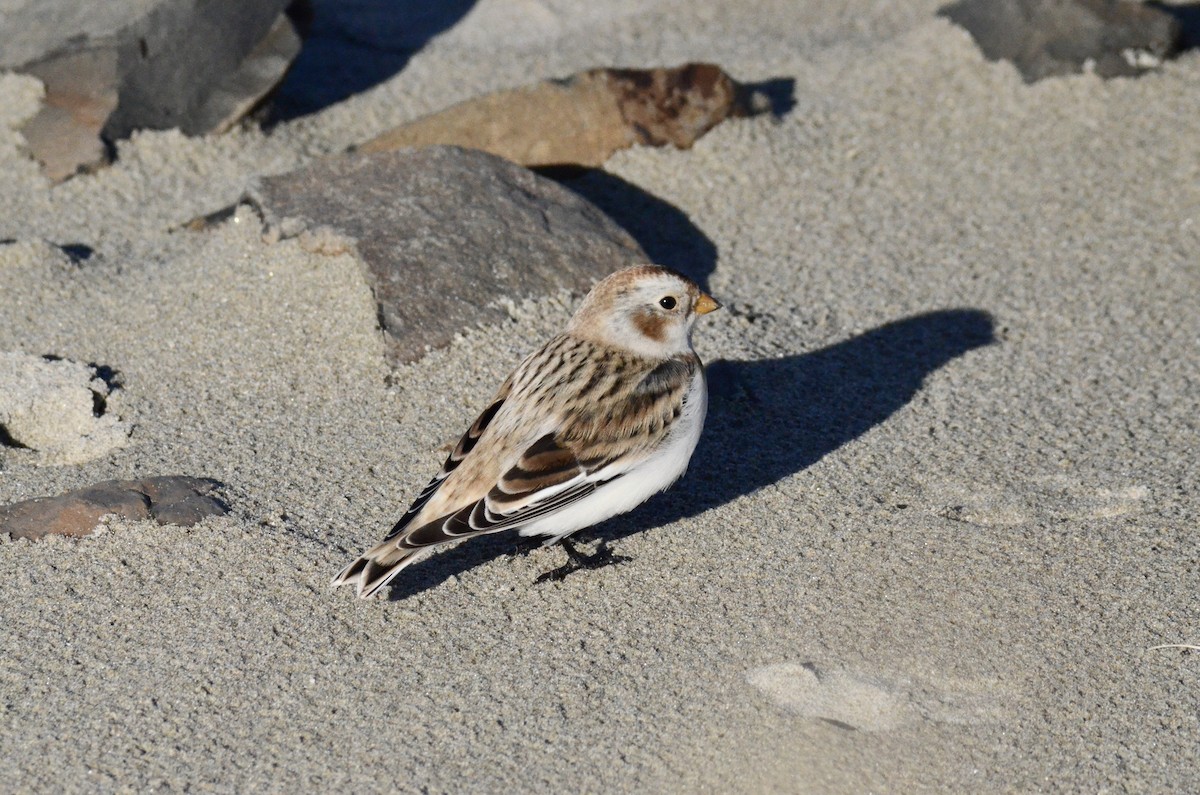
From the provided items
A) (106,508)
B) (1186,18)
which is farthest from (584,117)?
(1186,18)

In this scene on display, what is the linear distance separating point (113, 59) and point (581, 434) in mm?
3199

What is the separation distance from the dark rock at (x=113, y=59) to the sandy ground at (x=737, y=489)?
0.45 feet

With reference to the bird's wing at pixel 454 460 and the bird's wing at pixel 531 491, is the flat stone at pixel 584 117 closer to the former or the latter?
the bird's wing at pixel 454 460

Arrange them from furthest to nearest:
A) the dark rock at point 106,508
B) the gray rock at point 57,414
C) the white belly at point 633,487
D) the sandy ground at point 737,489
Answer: the gray rock at point 57,414 < the dark rock at point 106,508 < the white belly at point 633,487 < the sandy ground at point 737,489

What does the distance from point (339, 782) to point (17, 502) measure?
4.78 feet

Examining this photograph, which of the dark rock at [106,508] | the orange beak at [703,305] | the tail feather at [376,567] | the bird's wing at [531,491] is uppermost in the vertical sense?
the orange beak at [703,305]

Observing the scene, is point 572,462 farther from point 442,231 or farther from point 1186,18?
point 1186,18


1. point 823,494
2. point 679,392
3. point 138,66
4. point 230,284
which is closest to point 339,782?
point 679,392

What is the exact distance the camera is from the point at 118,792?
9.69ft

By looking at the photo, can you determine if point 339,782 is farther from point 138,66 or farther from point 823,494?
point 138,66

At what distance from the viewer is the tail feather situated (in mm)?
3338

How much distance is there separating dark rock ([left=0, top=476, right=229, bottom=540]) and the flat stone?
7.34 ft

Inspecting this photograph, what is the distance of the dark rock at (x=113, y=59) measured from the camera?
570 cm

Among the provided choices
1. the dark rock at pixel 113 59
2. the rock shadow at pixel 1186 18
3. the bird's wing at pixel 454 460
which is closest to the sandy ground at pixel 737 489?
the dark rock at pixel 113 59
